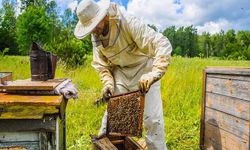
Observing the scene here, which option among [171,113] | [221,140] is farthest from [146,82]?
[171,113]

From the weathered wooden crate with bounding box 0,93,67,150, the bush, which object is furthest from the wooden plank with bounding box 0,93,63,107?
the bush

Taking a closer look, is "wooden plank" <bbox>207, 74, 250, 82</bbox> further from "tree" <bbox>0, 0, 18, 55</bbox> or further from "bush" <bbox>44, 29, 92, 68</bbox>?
"tree" <bbox>0, 0, 18, 55</bbox>

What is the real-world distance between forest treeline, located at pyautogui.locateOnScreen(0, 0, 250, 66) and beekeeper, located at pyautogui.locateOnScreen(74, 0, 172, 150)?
320 inches

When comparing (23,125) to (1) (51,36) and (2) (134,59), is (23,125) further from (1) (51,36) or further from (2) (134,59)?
(1) (51,36)

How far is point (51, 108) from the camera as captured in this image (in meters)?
2.09

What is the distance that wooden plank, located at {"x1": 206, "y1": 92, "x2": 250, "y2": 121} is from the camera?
2.99 metres

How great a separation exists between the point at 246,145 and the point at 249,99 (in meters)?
0.40

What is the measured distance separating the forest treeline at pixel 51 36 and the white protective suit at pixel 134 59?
8132mm

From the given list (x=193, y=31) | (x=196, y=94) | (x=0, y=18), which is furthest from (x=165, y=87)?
(x=193, y=31)

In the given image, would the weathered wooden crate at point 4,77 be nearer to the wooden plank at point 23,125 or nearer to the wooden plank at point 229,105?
the wooden plank at point 23,125

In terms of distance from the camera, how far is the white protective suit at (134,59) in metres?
2.96

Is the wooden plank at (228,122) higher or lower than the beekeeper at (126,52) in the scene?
lower

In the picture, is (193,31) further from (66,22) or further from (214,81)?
(214,81)

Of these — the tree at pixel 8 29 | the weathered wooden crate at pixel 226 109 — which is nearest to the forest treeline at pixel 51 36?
the tree at pixel 8 29
